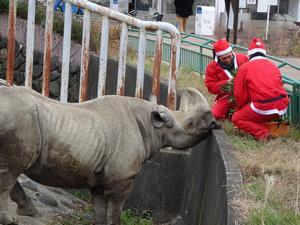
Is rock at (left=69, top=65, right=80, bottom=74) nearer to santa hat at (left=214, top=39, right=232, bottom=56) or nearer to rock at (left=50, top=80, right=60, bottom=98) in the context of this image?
rock at (left=50, top=80, right=60, bottom=98)

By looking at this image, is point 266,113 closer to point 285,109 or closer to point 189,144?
point 285,109

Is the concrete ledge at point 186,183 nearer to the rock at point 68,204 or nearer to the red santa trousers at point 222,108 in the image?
the rock at point 68,204

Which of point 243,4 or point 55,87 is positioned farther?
point 243,4

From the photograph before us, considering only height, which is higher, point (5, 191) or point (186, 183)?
point (5, 191)

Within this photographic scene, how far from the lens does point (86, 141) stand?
462 centimetres

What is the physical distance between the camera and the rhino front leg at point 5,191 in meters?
4.47

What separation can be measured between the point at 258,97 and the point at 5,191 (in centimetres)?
299

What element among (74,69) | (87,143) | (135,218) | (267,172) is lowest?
(135,218)

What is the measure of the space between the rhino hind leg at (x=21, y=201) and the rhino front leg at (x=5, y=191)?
0.35 meters

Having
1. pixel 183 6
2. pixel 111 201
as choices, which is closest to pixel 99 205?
pixel 111 201

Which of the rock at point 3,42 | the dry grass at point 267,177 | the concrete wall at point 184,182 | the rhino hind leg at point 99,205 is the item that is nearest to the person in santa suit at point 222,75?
the dry grass at point 267,177

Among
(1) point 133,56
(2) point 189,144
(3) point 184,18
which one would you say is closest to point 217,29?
(3) point 184,18

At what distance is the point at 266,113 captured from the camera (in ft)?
22.0

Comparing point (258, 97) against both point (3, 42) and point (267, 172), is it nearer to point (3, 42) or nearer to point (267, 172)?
point (267, 172)
